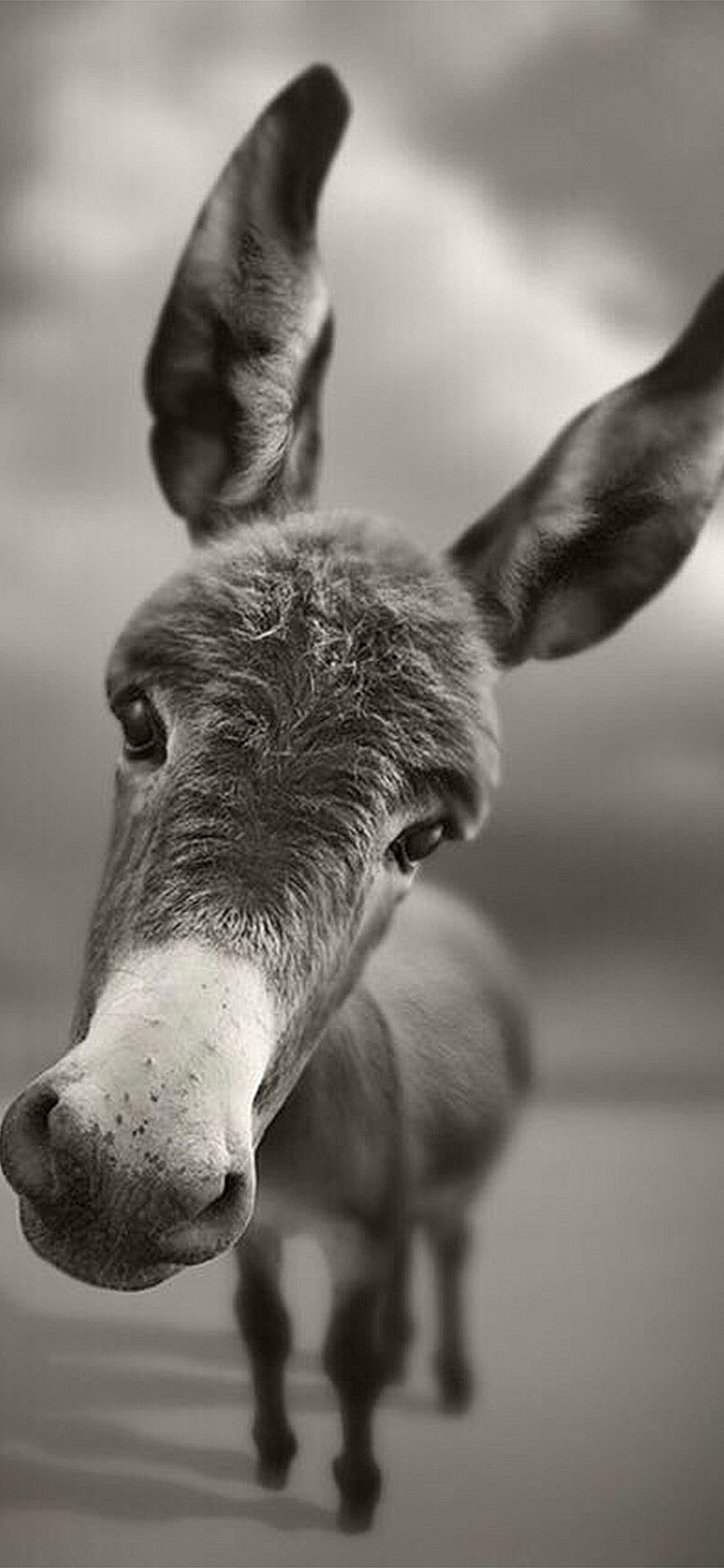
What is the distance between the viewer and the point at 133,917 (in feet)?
2.22

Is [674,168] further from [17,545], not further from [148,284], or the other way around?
[17,545]

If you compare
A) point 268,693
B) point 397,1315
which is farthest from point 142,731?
point 397,1315

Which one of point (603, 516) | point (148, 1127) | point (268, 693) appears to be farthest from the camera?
point (603, 516)

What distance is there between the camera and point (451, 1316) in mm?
958

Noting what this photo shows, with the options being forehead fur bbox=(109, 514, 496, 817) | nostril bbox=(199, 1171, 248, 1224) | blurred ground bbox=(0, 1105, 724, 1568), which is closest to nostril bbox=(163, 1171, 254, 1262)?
nostril bbox=(199, 1171, 248, 1224)

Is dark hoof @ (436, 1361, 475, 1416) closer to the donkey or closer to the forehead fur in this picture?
the donkey

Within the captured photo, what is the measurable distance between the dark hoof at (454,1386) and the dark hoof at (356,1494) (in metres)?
0.05

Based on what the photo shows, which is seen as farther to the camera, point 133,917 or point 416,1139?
point 416,1139

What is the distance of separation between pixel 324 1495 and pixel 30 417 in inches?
24.7

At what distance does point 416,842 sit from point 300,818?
71 mm

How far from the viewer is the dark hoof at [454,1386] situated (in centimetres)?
95

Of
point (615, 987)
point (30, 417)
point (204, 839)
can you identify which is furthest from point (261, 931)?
point (30, 417)

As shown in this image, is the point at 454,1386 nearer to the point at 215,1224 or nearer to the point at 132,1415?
the point at 132,1415

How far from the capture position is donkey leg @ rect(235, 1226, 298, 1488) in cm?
93
